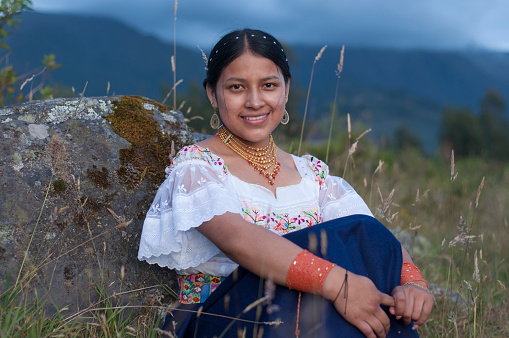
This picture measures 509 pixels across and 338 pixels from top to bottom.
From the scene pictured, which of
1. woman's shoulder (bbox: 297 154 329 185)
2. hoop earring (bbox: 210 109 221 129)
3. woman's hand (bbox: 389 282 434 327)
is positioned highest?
hoop earring (bbox: 210 109 221 129)

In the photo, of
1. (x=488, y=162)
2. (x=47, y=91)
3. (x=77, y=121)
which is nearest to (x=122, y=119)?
(x=77, y=121)

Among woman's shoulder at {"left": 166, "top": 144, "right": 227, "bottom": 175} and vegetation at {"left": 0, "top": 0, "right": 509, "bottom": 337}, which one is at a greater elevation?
woman's shoulder at {"left": 166, "top": 144, "right": 227, "bottom": 175}

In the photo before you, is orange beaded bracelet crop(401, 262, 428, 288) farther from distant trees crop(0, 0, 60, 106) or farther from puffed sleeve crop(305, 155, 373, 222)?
distant trees crop(0, 0, 60, 106)

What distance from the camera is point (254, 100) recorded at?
2535mm

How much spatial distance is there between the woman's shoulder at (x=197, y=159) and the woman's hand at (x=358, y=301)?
880 millimetres

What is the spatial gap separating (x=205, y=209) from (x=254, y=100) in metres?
0.68

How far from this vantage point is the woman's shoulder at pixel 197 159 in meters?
2.44

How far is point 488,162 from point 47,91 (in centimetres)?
936

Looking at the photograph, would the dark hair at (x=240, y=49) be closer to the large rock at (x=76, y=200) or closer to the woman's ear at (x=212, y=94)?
the woman's ear at (x=212, y=94)

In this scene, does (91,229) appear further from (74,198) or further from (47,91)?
(47,91)

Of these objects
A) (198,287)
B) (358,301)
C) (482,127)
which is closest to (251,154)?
(198,287)

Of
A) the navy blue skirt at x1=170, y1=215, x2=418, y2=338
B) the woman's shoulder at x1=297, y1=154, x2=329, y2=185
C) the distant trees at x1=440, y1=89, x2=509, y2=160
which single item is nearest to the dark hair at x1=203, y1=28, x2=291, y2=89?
the woman's shoulder at x1=297, y1=154, x2=329, y2=185

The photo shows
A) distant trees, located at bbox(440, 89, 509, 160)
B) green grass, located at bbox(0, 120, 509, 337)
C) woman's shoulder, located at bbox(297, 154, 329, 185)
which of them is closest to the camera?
green grass, located at bbox(0, 120, 509, 337)

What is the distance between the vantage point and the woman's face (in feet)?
8.29
